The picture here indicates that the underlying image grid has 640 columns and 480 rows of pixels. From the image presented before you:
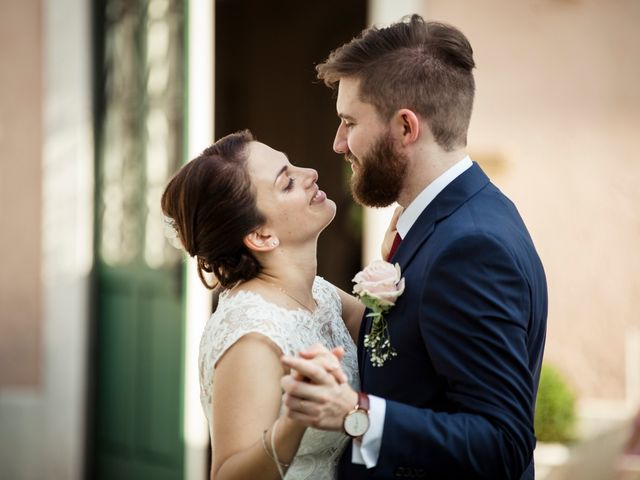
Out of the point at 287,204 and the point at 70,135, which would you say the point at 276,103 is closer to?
the point at 70,135

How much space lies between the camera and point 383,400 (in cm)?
195

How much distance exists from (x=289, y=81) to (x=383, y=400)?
8.14 m

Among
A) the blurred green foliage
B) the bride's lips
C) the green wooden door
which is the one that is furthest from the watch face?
the green wooden door

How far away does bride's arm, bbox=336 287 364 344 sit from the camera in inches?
Result: 112

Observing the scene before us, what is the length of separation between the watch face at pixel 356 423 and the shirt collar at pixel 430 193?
562 millimetres

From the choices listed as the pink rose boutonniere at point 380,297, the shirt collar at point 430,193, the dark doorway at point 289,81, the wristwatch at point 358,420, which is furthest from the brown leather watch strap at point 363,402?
the dark doorway at point 289,81

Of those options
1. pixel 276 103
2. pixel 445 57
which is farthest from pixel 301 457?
pixel 276 103

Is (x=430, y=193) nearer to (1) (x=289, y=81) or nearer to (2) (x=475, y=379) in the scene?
(2) (x=475, y=379)

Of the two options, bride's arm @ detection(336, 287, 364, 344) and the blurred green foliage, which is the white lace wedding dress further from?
the blurred green foliage

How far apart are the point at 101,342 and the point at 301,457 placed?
12.6 ft

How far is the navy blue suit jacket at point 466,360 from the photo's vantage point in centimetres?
191

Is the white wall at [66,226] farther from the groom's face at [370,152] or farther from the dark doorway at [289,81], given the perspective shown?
the groom's face at [370,152]

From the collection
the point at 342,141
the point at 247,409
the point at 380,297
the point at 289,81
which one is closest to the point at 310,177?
the point at 342,141

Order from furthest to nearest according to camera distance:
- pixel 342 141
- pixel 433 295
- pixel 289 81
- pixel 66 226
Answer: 1. pixel 289 81
2. pixel 66 226
3. pixel 342 141
4. pixel 433 295
